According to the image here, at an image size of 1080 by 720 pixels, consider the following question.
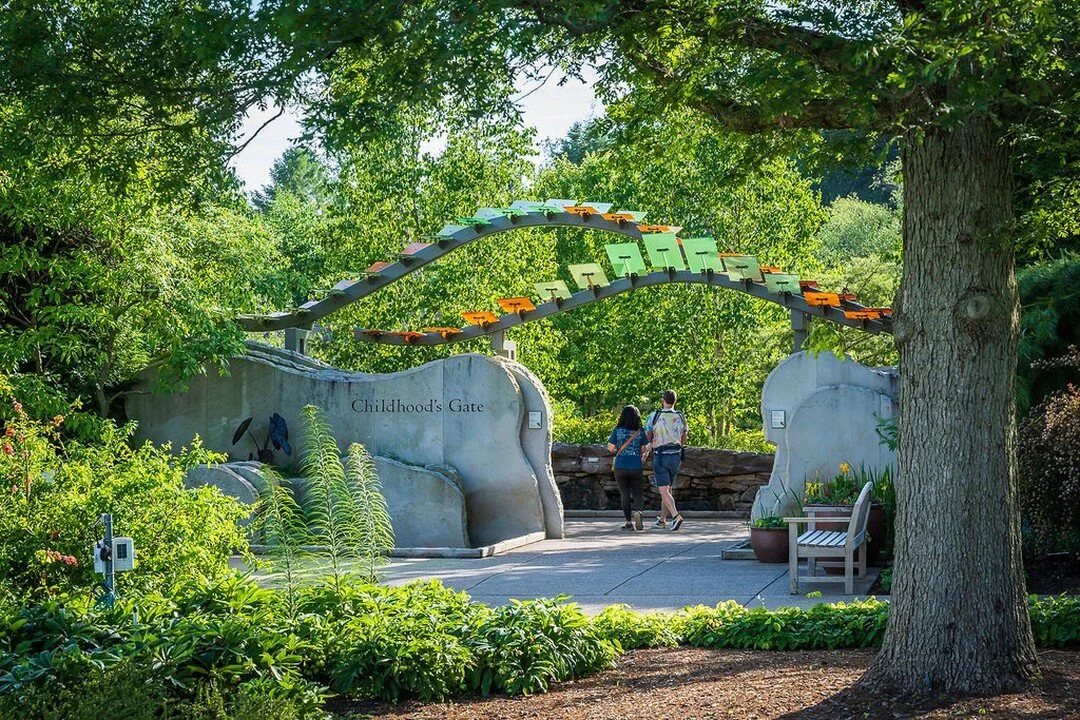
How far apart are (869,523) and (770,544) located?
121cm

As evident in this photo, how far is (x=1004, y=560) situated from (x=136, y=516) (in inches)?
220

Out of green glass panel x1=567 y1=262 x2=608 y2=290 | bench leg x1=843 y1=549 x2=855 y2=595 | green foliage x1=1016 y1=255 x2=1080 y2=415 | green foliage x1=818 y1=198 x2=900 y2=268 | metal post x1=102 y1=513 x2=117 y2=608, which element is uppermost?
green foliage x1=818 y1=198 x2=900 y2=268

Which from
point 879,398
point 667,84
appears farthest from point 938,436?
point 879,398

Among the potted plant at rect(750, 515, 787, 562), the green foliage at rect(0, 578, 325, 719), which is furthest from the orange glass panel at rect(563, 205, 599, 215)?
the green foliage at rect(0, 578, 325, 719)

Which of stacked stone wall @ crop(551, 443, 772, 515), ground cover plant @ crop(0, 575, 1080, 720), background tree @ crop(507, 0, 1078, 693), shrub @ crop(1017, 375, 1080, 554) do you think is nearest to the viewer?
background tree @ crop(507, 0, 1078, 693)

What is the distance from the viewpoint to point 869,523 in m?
12.3

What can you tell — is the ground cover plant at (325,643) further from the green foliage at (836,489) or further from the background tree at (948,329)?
the green foliage at (836,489)

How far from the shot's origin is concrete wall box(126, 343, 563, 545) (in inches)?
623

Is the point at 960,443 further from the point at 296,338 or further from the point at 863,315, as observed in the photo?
the point at 296,338

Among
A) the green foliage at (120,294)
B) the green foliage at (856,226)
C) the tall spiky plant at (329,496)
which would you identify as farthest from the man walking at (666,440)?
the green foliage at (856,226)

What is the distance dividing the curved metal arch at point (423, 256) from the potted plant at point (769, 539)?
13.1ft

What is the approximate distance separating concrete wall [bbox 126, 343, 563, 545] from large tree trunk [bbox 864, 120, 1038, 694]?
365 inches

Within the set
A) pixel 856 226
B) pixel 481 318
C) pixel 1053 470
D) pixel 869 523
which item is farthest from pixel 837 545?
pixel 856 226

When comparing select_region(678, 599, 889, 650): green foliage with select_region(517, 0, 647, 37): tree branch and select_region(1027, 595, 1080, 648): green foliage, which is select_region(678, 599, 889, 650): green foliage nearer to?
select_region(1027, 595, 1080, 648): green foliage
